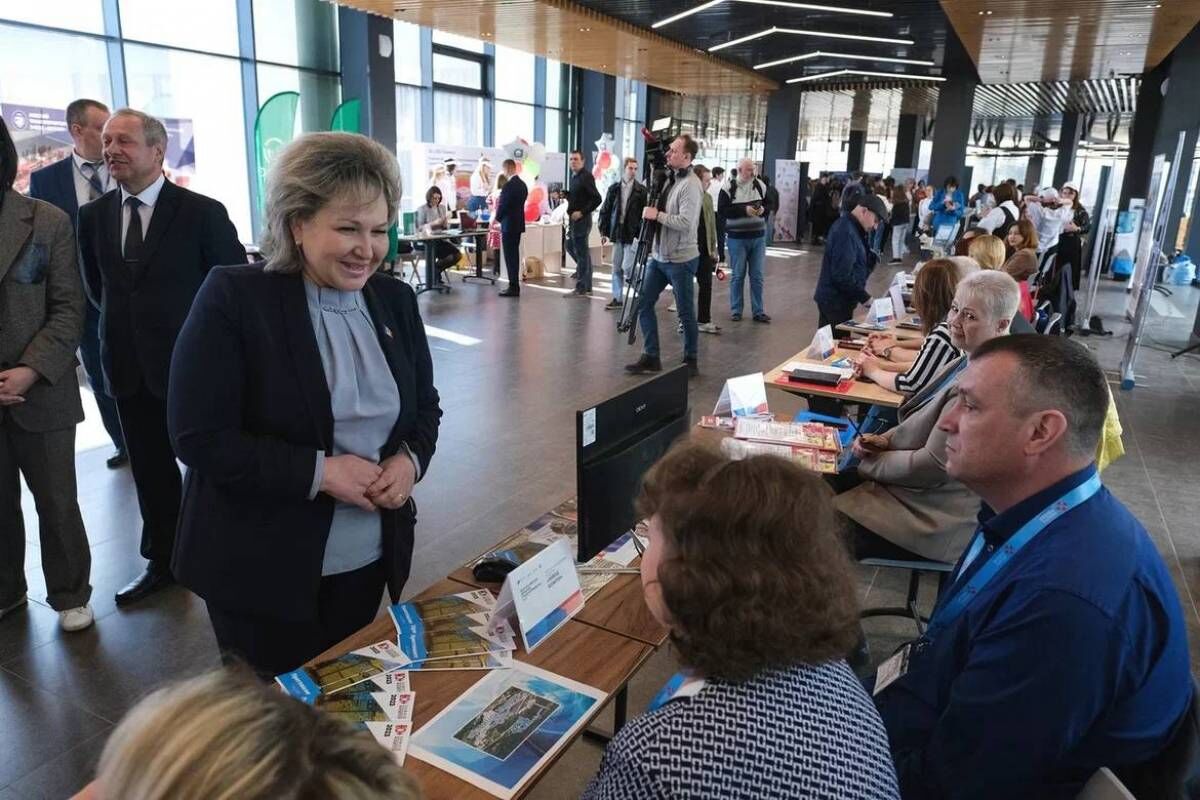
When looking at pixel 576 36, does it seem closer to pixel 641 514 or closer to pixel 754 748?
pixel 641 514

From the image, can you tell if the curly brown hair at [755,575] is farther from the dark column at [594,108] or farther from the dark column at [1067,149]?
the dark column at [1067,149]

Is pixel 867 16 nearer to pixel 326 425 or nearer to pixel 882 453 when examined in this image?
pixel 882 453

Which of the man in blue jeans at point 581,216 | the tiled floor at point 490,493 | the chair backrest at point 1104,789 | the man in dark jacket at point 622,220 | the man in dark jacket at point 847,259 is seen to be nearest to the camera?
the chair backrest at point 1104,789

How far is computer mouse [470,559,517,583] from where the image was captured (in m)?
1.75

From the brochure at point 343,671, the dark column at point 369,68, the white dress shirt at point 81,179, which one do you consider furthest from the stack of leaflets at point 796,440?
the dark column at point 369,68

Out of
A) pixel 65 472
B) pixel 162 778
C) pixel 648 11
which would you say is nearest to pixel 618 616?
pixel 162 778

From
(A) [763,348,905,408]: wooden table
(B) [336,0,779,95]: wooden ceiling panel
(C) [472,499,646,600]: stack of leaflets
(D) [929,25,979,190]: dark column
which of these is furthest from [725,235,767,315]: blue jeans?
(D) [929,25,979,190]: dark column

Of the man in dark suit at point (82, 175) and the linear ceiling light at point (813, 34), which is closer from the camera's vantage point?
the man in dark suit at point (82, 175)

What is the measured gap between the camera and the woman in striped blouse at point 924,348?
9.87 feet

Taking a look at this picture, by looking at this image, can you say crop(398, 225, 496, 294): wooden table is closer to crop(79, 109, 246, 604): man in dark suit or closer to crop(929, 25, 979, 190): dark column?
crop(79, 109, 246, 604): man in dark suit

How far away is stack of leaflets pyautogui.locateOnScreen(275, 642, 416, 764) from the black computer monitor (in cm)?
44

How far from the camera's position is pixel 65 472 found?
2539 mm

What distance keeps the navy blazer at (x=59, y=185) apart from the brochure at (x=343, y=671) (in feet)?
10.6

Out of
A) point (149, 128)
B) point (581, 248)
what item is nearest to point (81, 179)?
point (149, 128)
